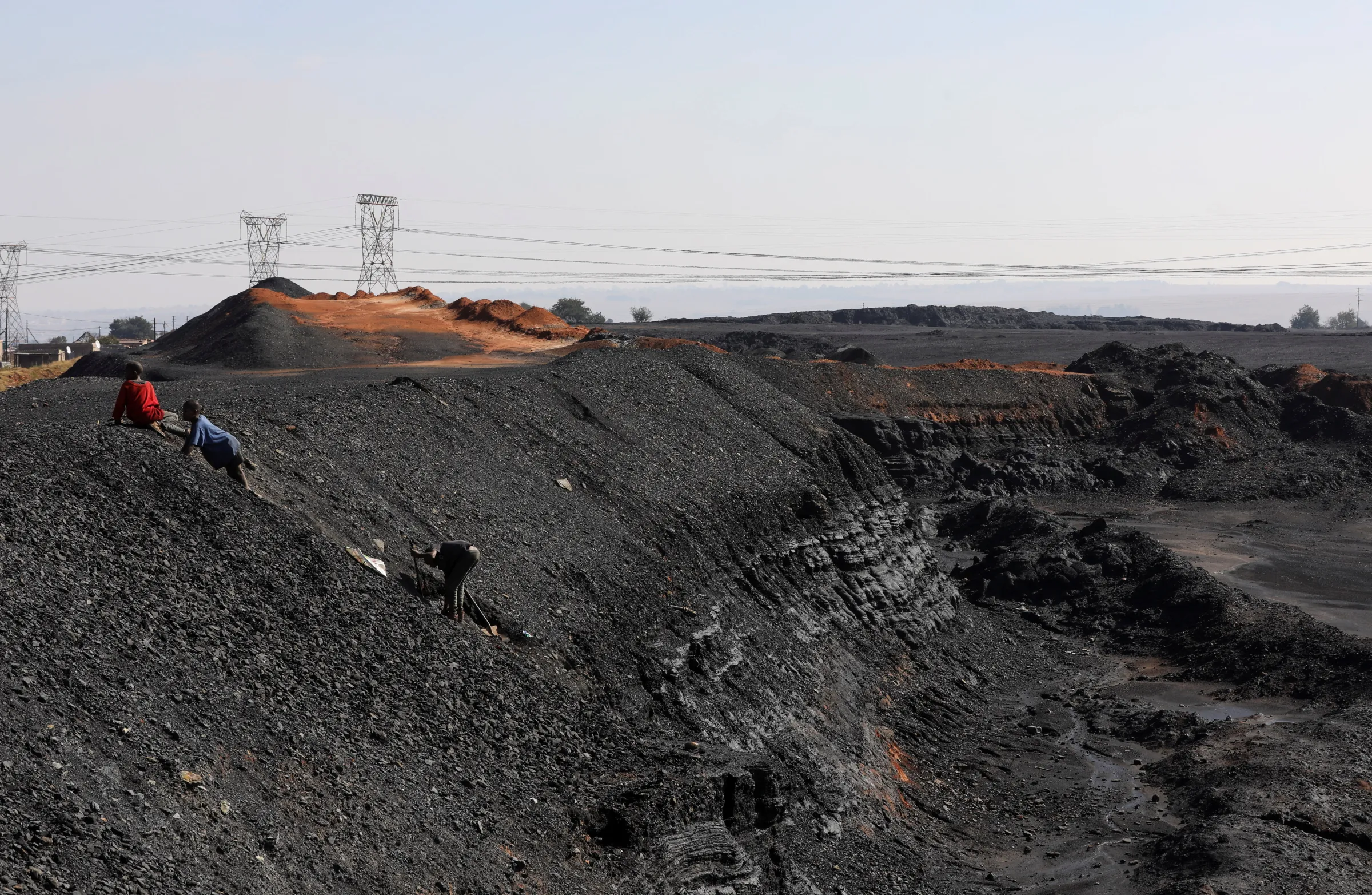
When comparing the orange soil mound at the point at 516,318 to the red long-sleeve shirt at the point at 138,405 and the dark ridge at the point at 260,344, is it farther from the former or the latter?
the red long-sleeve shirt at the point at 138,405

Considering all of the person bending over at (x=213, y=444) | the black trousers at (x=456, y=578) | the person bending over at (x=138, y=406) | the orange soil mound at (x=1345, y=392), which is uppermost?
the person bending over at (x=138, y=406)

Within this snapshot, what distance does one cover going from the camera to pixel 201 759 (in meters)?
12.1

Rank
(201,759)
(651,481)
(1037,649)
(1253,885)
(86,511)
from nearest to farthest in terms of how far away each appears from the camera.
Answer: (201,759) → (86,511) → (1253,885) → (651,481) → (1037,649)

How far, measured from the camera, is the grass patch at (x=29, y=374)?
45013 millimetres

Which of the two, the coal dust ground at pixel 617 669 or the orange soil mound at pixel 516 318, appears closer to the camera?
the coal dust ground at pixel 617 669

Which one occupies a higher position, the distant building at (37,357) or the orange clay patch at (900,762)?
the distant building at (37,357)

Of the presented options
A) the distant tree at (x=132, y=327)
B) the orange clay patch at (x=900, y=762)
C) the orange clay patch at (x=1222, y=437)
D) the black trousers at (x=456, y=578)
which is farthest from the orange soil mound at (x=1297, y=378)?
the distant tree at (x=132, y=327)

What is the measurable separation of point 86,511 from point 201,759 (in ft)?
14.7

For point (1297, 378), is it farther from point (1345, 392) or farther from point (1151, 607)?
point (1151, 607)

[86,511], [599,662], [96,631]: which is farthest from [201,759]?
[599,662]

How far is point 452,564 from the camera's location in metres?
17.5

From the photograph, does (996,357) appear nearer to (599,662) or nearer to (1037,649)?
(1037,649)

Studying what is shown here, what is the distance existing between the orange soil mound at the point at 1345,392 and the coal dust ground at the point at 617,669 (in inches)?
1140

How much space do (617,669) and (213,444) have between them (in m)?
6.68
